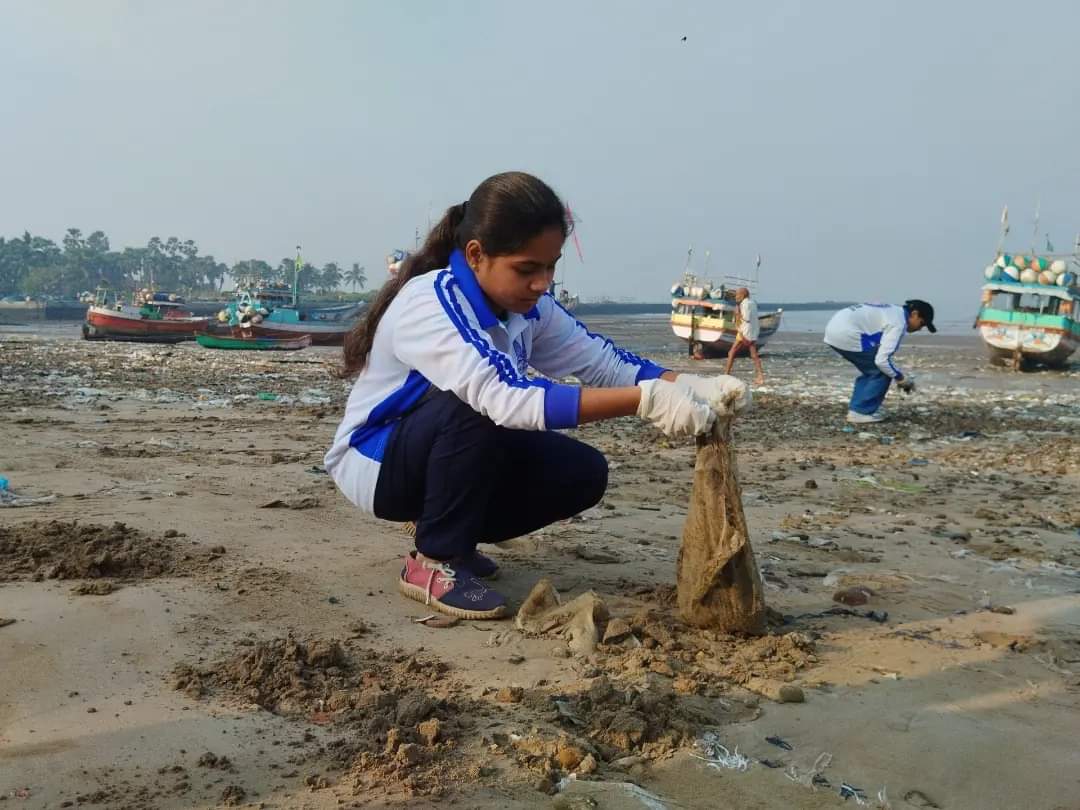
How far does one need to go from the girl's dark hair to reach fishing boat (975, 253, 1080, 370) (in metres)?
17.5

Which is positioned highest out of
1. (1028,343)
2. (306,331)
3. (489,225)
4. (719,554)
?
(489,225)

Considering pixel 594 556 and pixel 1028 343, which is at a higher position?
pixel 1028 343

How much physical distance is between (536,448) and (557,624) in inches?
21.4

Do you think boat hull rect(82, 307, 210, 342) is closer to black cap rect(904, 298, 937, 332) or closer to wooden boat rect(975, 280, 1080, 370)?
wooden boat rect(975, 280, 1080, 370)

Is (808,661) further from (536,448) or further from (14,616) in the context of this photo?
(14,616)

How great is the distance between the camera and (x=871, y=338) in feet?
27.1

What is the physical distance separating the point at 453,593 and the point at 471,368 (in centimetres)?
73

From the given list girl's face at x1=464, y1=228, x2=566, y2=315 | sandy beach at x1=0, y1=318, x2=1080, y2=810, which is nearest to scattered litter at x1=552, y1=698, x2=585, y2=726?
sandy beach at x1=0, y1=318, x2=1080, y2=810

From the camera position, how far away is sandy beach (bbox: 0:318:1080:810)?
162cm

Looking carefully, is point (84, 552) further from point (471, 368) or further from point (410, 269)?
point (471, 368)

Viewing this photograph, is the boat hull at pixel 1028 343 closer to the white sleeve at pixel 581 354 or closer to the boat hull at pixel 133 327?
the white sleeve at pixel 581 354

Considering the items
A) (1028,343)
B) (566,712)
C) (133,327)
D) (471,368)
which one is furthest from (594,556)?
(133,327)

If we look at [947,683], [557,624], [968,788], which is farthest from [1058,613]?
[557,624]

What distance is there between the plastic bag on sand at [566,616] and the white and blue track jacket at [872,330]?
6.40m
